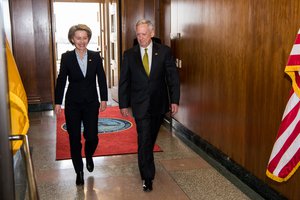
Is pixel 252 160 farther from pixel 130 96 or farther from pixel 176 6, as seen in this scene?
pixel 176 6

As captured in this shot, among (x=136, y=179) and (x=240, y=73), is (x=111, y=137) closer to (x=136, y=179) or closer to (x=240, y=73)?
(x=136, y=179)

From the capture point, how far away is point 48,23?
684cm

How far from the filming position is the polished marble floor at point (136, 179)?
3193mm

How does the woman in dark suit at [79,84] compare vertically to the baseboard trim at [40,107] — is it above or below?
above

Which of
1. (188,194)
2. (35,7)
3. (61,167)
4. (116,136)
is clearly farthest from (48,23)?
(188,194)

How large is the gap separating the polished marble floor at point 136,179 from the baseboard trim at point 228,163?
0.21ft

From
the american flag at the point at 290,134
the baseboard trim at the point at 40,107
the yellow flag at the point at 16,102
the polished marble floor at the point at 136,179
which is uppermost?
the yellow flag at the point at 16,102

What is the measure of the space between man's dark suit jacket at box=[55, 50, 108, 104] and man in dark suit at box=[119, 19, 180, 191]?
10.2 inches

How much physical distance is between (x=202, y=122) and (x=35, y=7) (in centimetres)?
414

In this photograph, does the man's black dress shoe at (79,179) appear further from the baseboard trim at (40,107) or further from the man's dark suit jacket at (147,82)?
the baseboard trim at (40,107)

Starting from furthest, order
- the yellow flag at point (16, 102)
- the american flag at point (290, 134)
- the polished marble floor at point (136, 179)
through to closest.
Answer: the polished marble floor at point (136, 179) < the american flag at point (290, 134) < the yellow flag at point (16, 102)

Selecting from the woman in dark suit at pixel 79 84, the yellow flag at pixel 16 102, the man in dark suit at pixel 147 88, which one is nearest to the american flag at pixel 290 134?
the man in dark suit at pixel 147 88

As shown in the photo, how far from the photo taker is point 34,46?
269 inches

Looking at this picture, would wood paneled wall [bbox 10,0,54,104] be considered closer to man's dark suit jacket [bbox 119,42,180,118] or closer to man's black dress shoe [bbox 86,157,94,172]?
man's black dress shoe [bbox 86,157,94,172]
